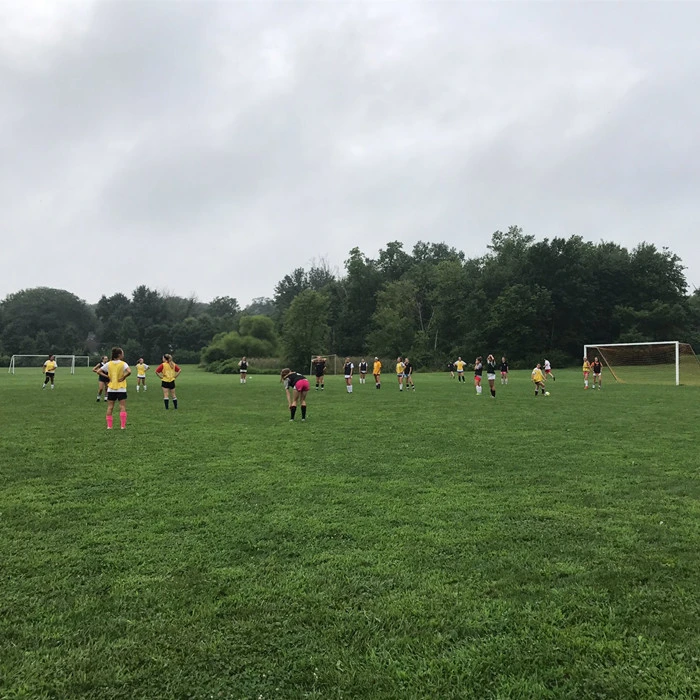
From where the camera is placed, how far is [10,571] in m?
4.36

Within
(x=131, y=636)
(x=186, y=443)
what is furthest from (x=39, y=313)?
(x=131, y=636)

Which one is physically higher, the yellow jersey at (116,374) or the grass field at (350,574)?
the yellow jersey at (116,374)

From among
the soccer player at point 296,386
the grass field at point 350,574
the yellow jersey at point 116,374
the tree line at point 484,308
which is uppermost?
the tree line at point 484,308

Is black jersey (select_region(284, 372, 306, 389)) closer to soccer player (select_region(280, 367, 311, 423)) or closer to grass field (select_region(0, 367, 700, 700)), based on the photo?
soccer player (select_region(280, 367, 311, 423))

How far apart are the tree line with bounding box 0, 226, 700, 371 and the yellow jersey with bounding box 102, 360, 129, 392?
58.0m

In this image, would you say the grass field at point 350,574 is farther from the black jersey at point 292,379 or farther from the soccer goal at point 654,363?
the soccer goal at point 654,363

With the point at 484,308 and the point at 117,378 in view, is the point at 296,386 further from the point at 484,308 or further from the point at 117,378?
the point at 484,308

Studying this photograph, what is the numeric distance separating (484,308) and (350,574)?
72.5m

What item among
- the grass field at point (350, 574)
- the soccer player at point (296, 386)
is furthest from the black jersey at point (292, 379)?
the grass field at point (350, 574)

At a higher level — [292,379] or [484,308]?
[484,308]

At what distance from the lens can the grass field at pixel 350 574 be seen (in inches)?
119

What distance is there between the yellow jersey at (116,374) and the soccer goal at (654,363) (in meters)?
29.8

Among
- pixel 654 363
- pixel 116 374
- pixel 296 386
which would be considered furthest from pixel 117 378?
pixel 654 363

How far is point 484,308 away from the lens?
242 feet
